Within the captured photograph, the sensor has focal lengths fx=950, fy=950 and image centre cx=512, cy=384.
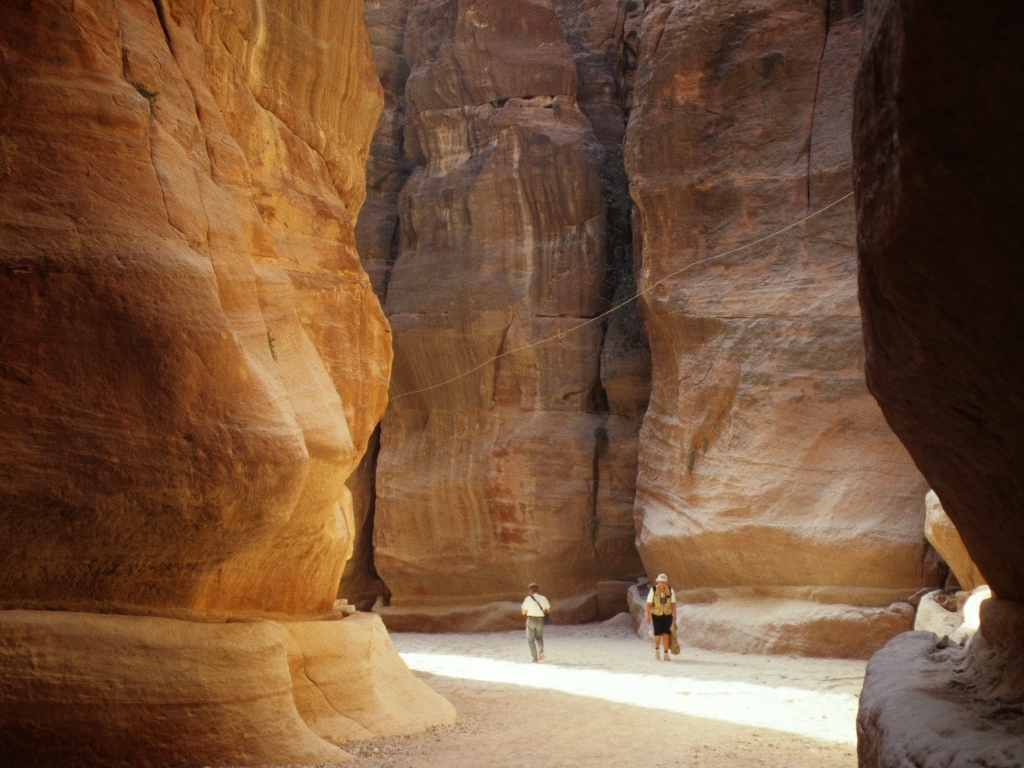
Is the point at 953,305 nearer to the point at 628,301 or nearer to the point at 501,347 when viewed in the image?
the point at 628,301

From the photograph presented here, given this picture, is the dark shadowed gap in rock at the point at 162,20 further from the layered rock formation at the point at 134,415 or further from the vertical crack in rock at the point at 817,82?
the vertical crack in rock at the point at 817,82

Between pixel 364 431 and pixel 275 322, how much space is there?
7.24 feet

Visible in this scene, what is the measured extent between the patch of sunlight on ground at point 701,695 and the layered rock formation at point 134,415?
3456 mm

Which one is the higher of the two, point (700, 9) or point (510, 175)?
point (700, 9)

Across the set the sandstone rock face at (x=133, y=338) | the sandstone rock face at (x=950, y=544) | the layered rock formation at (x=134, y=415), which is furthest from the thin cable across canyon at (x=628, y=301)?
the layered rock formation at (x=134, y=415)

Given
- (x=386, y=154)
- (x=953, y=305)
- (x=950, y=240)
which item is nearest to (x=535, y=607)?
(x=953, y=305)

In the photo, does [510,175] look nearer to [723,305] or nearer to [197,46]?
[723,305]

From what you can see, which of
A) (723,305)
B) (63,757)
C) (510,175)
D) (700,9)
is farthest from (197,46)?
(510,175)

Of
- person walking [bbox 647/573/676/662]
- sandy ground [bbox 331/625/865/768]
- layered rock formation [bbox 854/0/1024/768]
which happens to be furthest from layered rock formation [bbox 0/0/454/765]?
person walking [bbox 647/573/676/662]

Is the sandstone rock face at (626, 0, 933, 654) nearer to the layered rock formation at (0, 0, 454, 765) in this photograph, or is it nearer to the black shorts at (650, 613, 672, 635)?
the black shorts at (650, 613, 672, 635)

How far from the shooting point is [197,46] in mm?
6832

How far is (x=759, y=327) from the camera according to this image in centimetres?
1410

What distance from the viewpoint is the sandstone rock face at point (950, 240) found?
1972mm

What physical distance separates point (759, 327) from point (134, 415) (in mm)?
10688
